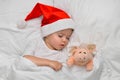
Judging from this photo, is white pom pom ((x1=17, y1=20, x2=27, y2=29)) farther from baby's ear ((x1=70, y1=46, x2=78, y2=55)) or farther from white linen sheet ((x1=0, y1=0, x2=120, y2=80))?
baby's ear ((x1=70, y1=46, x2=78, y2=55))

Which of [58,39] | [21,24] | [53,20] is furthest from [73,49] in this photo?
[21,24]

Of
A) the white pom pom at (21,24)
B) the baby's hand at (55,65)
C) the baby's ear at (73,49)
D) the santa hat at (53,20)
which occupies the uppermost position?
the santa hat at (53,20)

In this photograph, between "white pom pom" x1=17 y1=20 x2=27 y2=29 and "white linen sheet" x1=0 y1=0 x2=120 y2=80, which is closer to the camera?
"white linen sheet" x1=0 y1=0 x2=120 y2=80

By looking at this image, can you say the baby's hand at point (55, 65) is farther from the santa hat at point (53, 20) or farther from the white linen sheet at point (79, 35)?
the santa hat at point (53, 20)

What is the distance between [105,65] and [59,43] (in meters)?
0.29

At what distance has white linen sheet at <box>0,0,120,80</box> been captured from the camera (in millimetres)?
1329

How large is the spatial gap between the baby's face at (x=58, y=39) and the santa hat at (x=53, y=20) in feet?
0.08

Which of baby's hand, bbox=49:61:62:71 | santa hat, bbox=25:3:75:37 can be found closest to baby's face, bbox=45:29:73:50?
santa hat, bbox=25:3:75:37

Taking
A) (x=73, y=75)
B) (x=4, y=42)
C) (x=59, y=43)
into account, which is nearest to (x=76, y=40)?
(x=59, y=43)

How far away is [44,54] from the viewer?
144cm

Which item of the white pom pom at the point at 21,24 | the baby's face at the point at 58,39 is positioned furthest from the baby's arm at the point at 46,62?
the white pom pom at the point at 21,24

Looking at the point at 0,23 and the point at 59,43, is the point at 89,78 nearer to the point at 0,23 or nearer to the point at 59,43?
the point at 59,43

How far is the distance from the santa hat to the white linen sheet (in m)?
0.08

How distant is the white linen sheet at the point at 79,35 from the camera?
1.33 m
